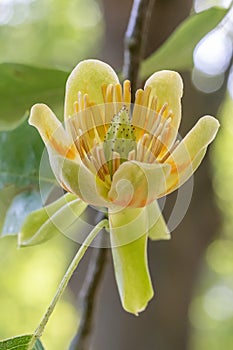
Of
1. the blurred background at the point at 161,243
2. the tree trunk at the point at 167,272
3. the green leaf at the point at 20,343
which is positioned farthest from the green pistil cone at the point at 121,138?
the tree trunk at the point at 167,272

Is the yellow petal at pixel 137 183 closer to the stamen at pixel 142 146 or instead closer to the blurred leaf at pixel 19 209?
the stamen at pixel 142 146

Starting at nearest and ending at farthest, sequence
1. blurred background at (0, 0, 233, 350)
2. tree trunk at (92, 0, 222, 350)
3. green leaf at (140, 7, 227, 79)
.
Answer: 1. green leaf at (140, 7, 227, 79)
2. blurred background at (0, 0, 233, 350)
3. tree trunk at (92, 0, 222, 350)

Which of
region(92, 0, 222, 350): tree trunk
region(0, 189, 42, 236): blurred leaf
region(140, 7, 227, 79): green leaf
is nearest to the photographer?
region(0, 189, 42, 236): blurred leaf

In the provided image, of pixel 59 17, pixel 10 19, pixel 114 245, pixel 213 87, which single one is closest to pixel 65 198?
pixel 114 245

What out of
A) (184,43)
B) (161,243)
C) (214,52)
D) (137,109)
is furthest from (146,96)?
(161,243)

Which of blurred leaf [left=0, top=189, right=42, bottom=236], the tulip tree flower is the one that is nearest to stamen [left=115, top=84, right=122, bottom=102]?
the tulip tree flower

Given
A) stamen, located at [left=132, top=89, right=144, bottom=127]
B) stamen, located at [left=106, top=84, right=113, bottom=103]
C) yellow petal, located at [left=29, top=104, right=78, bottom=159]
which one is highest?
stamen, located at [left=106, top=84, right=113, bottom=103]

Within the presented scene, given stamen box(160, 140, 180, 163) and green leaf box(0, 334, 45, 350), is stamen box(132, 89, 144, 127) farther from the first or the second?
green leaf box(0, 334, 45, 350)
